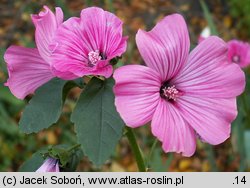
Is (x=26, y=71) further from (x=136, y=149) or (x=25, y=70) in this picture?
(x=136, y=149)

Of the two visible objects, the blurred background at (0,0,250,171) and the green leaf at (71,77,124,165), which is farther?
the blurred background at (0,0,250,171)

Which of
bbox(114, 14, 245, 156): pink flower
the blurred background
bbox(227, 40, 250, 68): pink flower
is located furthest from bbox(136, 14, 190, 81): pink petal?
bbox(227, 40, 250, 68): pink flower

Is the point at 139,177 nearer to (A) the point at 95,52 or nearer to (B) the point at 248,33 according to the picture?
(A) the point at 95,52

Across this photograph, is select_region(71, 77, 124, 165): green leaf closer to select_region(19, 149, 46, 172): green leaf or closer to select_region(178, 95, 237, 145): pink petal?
select_region(178, 95, 237, 145): pink petal

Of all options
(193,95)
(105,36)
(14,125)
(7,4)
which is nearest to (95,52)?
(105,36)

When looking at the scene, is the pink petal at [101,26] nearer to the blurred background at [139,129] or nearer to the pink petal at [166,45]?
the pink petal at [166,45]

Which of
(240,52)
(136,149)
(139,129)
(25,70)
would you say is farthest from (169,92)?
(139,129)
